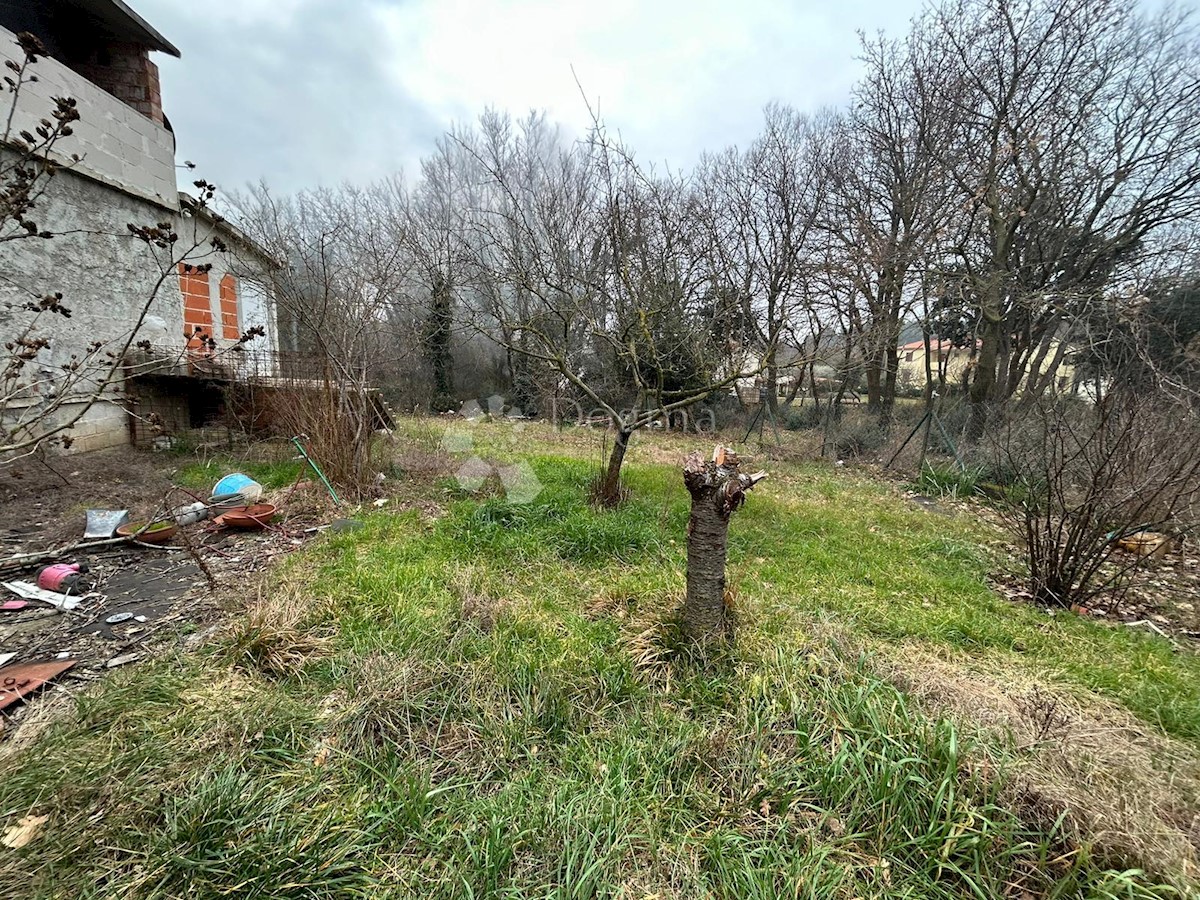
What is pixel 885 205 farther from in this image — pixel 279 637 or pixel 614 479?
pixel 279 637

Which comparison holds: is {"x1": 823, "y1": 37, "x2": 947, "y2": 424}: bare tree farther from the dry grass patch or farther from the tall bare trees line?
the dry grass patch

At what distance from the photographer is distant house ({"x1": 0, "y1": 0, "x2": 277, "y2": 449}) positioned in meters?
5.43

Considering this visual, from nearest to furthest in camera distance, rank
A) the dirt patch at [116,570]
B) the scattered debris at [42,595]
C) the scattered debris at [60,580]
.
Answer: the dirt patch at [116,570], the scattered debris at [42,595], the scattered debris at [60,580]

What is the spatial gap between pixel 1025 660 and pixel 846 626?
1003mm

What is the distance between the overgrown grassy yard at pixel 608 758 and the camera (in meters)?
1.49

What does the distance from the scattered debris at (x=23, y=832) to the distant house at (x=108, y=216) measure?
4.67m

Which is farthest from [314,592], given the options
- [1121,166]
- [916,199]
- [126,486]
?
[1121,166]

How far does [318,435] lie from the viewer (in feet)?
17.7

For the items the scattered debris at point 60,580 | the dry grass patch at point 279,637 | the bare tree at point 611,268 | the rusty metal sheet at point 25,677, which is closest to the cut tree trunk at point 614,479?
the bare tree at point 611,268

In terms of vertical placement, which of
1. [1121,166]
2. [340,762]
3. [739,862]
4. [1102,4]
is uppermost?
[1102,4]

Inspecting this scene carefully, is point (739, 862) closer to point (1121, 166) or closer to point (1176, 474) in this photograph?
point (1176, 474)

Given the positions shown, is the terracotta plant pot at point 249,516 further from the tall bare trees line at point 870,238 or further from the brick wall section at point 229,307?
the brick wall section at point 229,307

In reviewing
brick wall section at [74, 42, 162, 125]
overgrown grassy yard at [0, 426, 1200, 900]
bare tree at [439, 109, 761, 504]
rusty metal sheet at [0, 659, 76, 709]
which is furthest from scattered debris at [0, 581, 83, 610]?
brick wall section at [74, 42, 162, 125]

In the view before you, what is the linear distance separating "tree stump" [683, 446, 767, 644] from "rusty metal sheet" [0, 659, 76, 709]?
3157 mm
